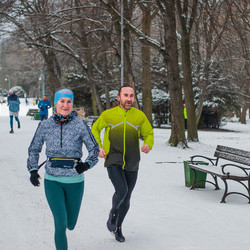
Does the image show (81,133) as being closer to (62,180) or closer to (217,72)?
(62,180)

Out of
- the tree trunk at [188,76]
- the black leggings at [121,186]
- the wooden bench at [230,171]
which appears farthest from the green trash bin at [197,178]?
the tree trunk at [188,76]

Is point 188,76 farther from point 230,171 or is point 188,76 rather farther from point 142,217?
point 142,217

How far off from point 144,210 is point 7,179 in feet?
11.7

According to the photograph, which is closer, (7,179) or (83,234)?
(83,234)

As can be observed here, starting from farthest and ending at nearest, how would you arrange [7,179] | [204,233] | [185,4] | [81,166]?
[185,4]
[7,179]
[204,233]
[81,166]

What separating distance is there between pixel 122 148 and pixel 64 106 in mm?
1175

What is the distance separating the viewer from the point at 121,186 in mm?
5102

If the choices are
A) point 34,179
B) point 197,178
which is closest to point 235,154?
point 197,178

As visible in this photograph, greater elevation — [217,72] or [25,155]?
[217,72]

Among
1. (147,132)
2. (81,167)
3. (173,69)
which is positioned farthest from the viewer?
(173,69)

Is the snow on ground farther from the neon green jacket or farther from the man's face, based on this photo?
the man's face

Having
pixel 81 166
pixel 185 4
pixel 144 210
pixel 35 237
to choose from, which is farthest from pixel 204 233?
pixel 185 4

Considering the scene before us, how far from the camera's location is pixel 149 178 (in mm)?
10164

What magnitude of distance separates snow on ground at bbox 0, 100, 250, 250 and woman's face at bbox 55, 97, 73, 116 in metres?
1.62
